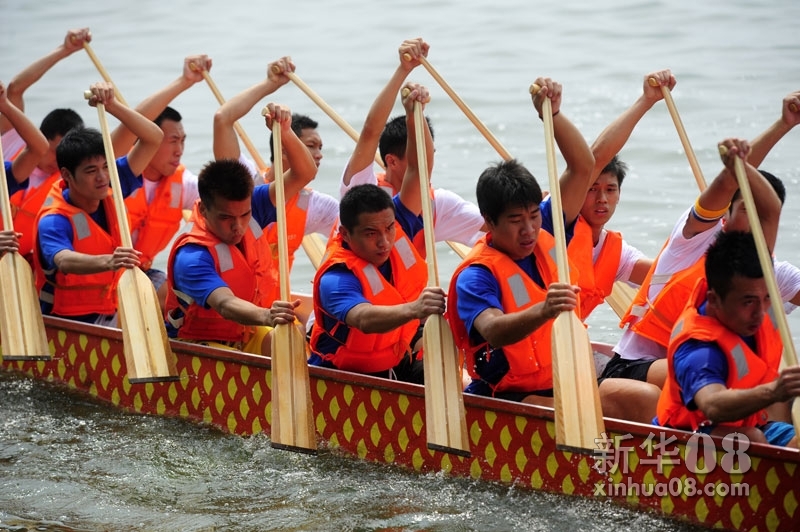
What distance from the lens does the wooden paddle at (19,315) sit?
16.7 feet

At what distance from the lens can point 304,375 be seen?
14.5 feet

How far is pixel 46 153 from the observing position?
239 inches

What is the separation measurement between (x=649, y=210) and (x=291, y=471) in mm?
5217

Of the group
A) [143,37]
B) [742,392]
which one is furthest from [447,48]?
[742,392]

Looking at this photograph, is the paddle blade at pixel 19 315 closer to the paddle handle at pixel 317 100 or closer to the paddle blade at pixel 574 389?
the paddle handle at pixel 317 100

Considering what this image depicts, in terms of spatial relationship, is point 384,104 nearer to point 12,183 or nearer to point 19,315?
point 19,315

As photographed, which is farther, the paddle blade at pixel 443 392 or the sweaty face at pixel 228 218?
the sweaty face at pixel 228 218

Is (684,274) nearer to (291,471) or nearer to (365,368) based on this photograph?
(365,368)

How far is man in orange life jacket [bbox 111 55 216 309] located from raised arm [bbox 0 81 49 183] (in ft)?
1.59

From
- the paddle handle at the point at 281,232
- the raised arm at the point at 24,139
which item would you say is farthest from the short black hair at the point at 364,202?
the raised arm at the point at 24,139

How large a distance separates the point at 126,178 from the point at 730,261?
9.97ft

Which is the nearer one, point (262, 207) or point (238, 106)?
point (262, 207)

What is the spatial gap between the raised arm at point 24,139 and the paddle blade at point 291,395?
2118mm

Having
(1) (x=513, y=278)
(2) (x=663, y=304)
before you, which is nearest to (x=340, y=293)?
(1) (x=513, y=278)
